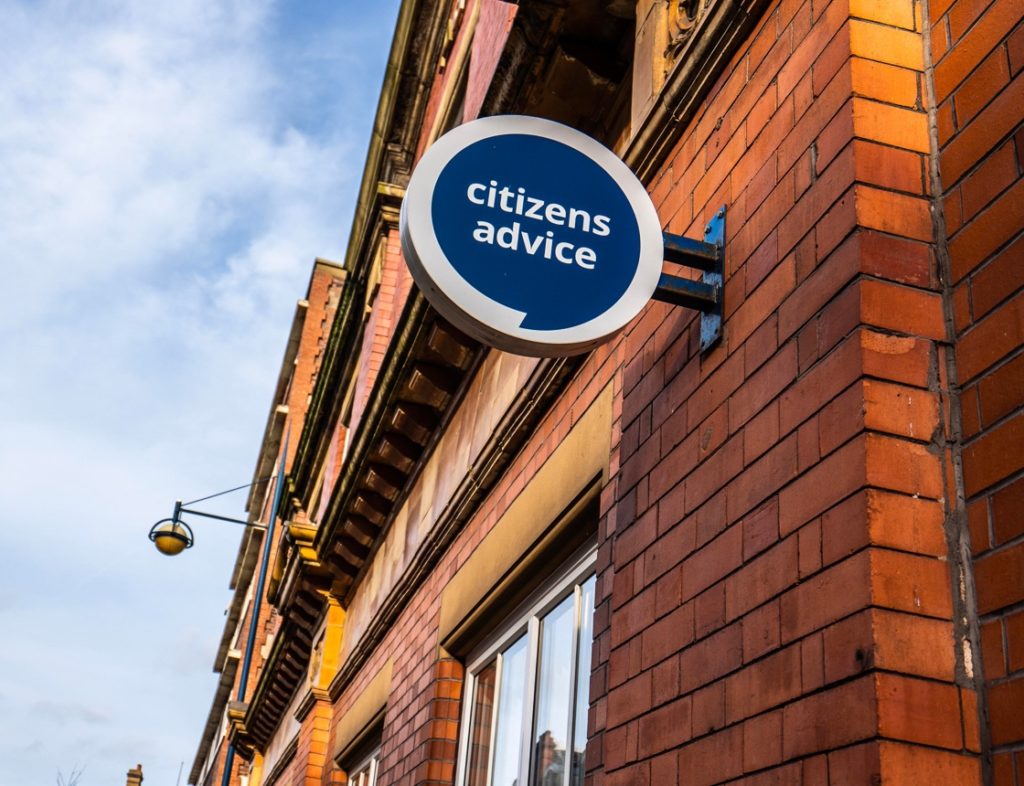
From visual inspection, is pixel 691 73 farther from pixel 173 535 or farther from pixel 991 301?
pixel 173 535

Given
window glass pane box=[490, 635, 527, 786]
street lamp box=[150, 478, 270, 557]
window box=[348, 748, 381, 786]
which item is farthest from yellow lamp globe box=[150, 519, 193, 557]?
window glass pane box=[490, 635, 527, 786]

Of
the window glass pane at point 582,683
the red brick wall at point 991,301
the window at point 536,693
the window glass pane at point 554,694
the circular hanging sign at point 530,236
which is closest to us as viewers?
the red brick wall at point 991,301

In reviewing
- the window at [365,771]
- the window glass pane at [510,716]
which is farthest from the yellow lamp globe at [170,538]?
the window glass pane at [510,716]

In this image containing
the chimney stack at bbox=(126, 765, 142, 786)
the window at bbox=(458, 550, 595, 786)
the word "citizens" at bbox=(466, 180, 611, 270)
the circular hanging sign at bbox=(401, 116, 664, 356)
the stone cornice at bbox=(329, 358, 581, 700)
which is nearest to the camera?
the circular hanging sign at bbox=(401, 116, 664, 356)

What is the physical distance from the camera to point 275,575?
47.5ft

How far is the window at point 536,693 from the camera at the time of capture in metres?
4.53

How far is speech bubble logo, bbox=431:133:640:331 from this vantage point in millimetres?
3260

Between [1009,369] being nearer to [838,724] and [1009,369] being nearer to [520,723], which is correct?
[838,724]

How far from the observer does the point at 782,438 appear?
2797 millimetres

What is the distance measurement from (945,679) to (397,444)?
20.4 ft

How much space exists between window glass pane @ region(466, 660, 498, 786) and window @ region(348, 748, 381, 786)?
2.54 metres

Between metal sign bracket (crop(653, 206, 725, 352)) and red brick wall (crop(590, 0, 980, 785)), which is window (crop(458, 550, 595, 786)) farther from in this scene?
metal sign bracket (crop(653, 206, 725, 352))

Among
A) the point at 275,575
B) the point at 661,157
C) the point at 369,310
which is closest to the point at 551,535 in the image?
the point at 661,157

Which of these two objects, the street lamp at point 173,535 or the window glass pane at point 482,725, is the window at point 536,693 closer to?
the window glass pane at point 482,725
